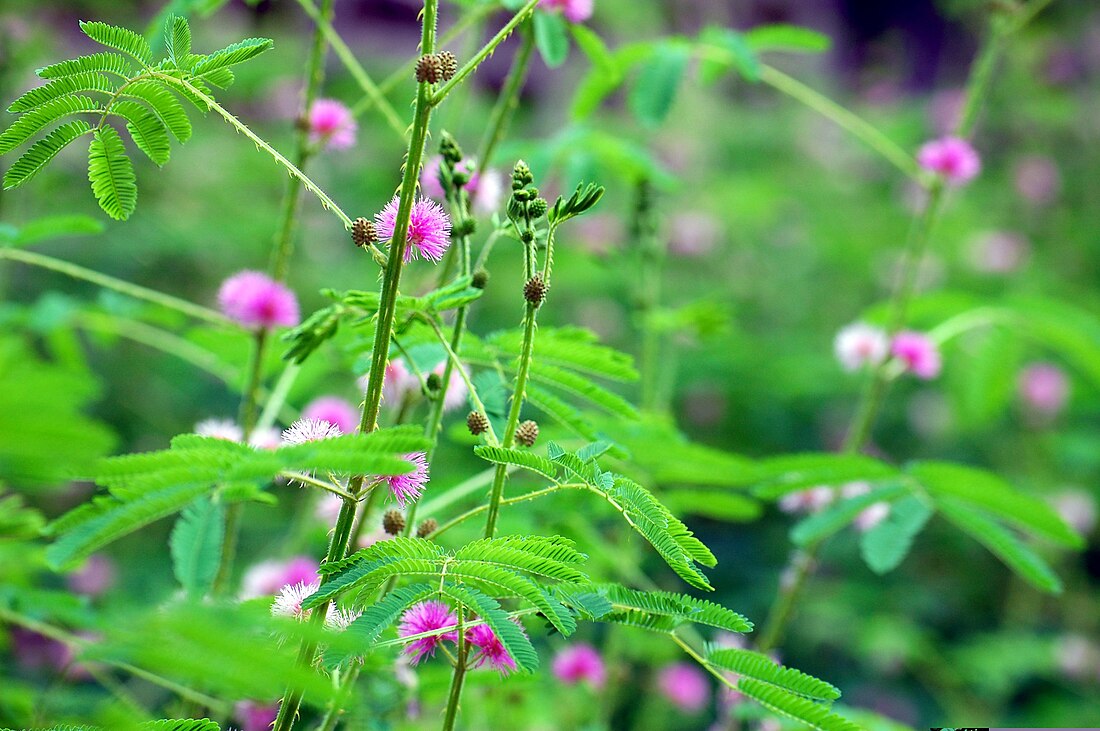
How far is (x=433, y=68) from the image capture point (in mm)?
825

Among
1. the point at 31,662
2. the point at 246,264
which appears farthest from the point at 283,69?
the point at 31,662

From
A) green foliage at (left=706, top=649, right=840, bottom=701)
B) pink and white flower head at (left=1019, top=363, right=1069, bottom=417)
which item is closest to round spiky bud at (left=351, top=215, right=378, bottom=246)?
green foliage at (left=706, top=649, right=840, bottom=701)

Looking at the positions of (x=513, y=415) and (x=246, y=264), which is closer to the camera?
(x=513, y=415)

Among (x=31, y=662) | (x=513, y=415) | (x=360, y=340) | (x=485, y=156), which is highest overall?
(x=485, y=156)

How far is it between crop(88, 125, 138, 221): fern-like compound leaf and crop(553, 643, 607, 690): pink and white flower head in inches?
51.4

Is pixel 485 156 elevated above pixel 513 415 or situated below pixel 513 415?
above

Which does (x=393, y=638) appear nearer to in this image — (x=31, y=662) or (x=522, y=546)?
(x=522, y=546)

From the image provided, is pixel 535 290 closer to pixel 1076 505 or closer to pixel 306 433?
pixel 306 433

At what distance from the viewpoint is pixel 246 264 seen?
187 inches

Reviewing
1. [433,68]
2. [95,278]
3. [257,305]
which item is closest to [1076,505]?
[257,305]

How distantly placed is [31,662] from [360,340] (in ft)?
7.41

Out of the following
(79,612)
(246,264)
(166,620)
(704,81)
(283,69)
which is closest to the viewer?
(166,620)

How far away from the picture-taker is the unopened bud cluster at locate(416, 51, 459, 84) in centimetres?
82

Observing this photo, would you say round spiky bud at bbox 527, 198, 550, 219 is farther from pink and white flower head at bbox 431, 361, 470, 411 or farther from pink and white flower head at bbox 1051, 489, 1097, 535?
pink and white flower head at bbox 1051, 489, 1097, 535
